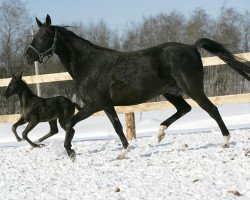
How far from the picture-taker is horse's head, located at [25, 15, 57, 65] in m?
6.21

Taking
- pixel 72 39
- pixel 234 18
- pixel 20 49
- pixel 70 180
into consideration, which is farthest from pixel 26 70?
pixel 70 180

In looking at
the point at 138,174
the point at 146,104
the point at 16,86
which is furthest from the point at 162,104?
the point at 138,174

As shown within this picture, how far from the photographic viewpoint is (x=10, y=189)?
14.4 ft

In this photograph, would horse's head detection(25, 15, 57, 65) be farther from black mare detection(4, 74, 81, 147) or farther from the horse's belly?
black mare detection(4, 74, 81, 147)

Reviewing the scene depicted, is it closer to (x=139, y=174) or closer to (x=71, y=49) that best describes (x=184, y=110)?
(x=71, y=49)

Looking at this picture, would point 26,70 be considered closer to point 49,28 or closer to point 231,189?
point 49,28

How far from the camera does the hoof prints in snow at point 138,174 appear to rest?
373 centimetres

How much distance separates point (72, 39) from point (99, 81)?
2.69ft

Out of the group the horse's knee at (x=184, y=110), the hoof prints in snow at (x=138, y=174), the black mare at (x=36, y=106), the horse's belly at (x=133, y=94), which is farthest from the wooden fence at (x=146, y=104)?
the horse's belly at (x=133, y=94)

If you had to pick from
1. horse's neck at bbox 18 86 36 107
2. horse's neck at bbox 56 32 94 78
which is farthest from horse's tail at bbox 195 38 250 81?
horse's neck at bbox 18 86 36 107

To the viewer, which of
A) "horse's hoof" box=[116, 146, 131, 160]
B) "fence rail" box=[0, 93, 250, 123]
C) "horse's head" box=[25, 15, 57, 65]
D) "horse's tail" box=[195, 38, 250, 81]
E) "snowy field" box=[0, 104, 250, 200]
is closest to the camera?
"snowy field" box=[0, 104, 250, 200]

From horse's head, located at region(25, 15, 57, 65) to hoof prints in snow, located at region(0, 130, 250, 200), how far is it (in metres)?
1.39

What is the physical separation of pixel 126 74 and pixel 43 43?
4.15 ft

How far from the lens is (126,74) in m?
5.99
